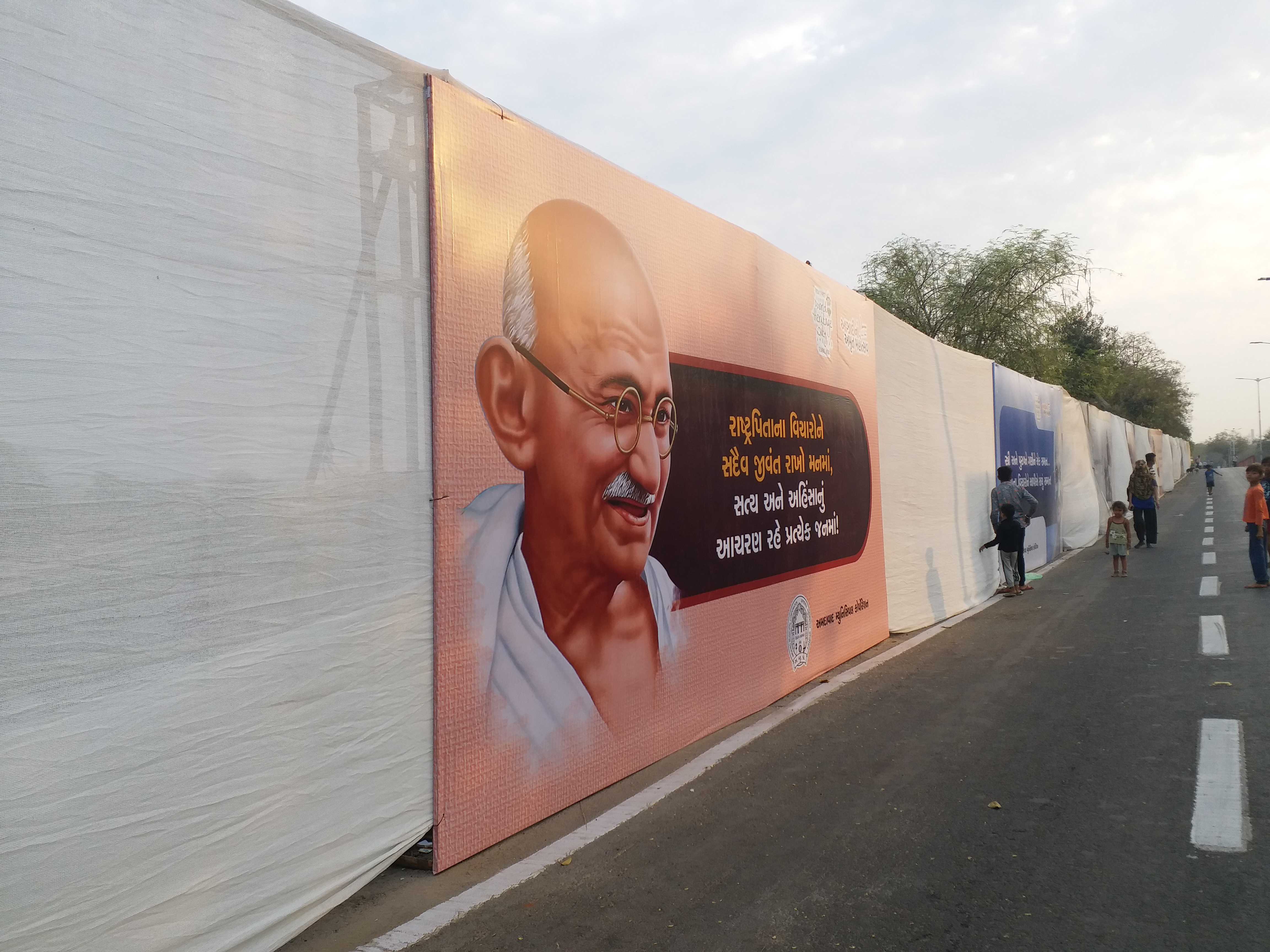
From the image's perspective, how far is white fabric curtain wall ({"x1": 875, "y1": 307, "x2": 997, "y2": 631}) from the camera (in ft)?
32.6

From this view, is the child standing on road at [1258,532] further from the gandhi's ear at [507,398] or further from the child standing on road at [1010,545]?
the gandhi's ear at [507,398]

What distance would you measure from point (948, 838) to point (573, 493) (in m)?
2.58

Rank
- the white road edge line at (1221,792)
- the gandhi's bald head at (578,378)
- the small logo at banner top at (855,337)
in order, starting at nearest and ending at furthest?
the white road edge line at (1221,792) → the gandhi's bald head at (578,378) → the small logo at banner top at (855,337)

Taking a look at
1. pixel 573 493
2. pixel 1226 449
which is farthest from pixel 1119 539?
pixel 1226 449

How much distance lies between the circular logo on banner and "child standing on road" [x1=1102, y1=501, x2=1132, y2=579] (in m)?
8.20

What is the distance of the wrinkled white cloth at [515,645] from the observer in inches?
164

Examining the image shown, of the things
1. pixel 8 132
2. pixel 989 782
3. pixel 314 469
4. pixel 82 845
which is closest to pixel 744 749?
pixel 989 782

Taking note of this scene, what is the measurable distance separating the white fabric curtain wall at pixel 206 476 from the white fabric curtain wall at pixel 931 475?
709 centimetres

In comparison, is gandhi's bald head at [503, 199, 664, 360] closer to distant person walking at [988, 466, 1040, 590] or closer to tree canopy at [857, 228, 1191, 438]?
distant person walking at [988, 466, 1040, 590]

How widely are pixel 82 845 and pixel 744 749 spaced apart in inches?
156

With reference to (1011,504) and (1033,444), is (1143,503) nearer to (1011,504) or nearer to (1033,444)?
(1033,444)

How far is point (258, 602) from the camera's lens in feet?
10.2

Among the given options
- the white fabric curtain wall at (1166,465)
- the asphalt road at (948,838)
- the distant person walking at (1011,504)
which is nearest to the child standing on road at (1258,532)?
the distant person walking at (1011,504)

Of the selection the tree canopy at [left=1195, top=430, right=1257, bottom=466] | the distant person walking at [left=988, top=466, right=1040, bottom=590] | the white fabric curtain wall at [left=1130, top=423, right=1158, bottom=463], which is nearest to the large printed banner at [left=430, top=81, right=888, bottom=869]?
the distant person walking at [left=988, top=466, right=1040, bottom=590]
